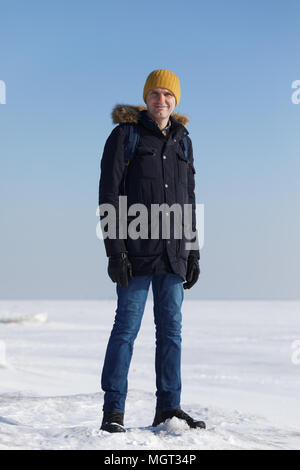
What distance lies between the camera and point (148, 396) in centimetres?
500

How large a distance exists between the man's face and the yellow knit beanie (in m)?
0.03

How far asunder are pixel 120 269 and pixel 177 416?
104 centimetres

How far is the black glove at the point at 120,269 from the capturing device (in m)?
3.35

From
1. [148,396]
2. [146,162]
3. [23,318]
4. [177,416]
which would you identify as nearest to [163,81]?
[146,162]

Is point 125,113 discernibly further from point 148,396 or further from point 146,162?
point 148,396

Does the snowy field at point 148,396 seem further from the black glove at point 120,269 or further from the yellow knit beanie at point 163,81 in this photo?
the yellow knit beanie at point 163,81

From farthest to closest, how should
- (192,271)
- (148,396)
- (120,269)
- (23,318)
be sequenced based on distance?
(23,318)
(148,396)
(192,271)
(120,269)

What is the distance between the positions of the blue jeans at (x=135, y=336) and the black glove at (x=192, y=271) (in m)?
0.16

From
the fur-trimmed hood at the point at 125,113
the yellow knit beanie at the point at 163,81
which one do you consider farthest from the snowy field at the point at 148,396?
the yellow knit beanie at the point at 163,81

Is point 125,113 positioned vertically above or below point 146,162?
above

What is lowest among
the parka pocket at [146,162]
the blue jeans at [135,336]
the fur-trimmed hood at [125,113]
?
the blue jeans at [135,336]
